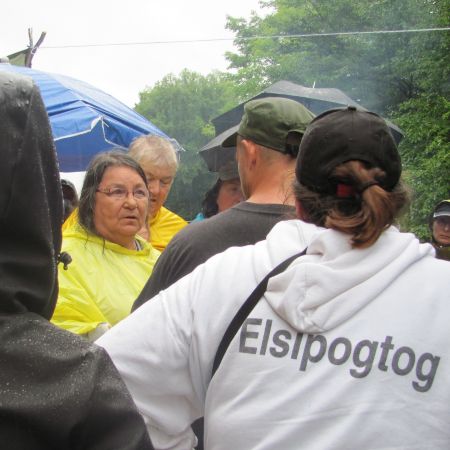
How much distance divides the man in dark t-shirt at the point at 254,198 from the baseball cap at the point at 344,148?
1.10ft

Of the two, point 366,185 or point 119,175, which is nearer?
point 366,185

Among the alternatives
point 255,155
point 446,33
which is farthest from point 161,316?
point 446,33

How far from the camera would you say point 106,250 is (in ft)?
10.4

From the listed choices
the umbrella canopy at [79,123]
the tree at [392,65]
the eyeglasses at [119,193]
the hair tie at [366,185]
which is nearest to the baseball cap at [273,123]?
the hair tie at [366,185]

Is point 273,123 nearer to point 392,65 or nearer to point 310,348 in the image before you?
point 310,348

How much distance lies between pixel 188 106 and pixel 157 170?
4912cm

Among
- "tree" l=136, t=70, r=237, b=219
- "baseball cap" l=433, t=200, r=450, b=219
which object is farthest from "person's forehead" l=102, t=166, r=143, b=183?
"tree" l=136, t=70, r=237, b=219

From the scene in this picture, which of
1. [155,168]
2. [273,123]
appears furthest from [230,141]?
[155,168]

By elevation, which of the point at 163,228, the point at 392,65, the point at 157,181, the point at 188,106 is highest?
the point at 392,65

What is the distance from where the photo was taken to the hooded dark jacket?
1.05m

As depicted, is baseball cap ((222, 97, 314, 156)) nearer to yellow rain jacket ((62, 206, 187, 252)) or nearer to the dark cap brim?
the dark cap brim

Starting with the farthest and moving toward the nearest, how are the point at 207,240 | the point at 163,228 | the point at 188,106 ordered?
the point at 188,106, the point at 163,228, the point at 207,240

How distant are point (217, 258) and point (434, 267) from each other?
45 centimetres

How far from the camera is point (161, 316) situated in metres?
1.64
